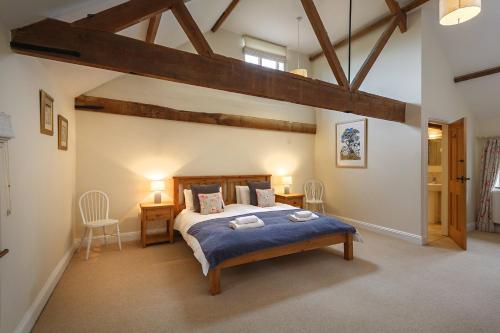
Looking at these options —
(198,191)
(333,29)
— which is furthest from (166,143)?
(333,29)

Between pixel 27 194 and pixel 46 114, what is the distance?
0.94m

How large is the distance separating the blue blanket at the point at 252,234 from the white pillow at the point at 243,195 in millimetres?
1085

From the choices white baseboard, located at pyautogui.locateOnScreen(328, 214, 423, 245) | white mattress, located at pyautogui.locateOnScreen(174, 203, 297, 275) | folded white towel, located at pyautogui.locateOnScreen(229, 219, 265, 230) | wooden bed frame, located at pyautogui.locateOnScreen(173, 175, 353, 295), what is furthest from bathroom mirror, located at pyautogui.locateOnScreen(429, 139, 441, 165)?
folded white towel, located at pyautogui.locateOnScreen(229, 219, 265, 230)

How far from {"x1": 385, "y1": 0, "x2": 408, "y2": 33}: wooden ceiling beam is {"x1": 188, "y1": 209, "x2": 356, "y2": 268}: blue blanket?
3555 mm

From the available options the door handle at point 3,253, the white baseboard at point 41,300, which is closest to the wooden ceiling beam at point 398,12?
the door handle at point 3,253

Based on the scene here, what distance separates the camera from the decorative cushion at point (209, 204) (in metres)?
3.91

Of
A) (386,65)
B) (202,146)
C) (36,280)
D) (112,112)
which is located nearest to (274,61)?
(386,65)

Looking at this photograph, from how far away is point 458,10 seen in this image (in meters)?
2.59

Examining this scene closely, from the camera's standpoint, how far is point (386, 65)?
178 inches

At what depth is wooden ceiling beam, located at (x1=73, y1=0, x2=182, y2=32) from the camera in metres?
1.97

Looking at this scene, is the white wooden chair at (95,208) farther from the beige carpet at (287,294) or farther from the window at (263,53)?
the window at (263,53)

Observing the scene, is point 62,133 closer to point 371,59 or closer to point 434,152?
point 371,59

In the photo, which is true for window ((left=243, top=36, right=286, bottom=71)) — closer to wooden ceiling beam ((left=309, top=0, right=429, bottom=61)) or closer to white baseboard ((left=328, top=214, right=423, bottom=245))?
wooden ceiling beam ((left=309, top=0, right=429, bottom=61))

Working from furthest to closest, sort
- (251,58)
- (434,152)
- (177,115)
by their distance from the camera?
(434,152), (251,58), (177,115)
